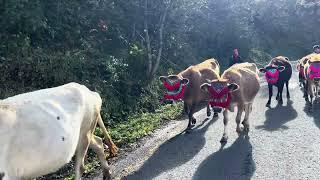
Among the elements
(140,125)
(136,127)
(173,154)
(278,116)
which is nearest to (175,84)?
(140,125)

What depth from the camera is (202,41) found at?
26.0 meters

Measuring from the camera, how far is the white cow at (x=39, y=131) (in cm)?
571

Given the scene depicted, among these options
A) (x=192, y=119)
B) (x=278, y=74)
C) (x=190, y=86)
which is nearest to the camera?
(x=192, y=119)

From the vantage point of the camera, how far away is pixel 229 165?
9.02 metres

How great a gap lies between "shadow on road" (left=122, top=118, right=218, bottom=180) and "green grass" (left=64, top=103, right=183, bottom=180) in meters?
0.91

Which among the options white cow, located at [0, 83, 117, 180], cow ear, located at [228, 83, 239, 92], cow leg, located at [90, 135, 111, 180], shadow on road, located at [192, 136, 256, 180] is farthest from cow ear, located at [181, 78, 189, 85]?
white cow, located at [0, 83, 117, 180]

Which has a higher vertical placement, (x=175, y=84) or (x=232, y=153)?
(x=175, y=84)

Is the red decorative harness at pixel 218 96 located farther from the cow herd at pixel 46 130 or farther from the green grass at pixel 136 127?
the cow herd at pixel 46 130

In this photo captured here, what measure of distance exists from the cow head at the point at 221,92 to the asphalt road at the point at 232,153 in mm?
951

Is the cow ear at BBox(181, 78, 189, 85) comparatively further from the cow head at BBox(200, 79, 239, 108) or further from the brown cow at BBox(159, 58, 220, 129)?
the cow head at BBox(200, 79, 239, 108)

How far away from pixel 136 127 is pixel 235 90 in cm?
291

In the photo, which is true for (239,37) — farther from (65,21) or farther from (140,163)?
(140,163)

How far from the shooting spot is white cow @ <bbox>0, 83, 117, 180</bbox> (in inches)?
225

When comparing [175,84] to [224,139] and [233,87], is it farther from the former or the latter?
[224,139]
